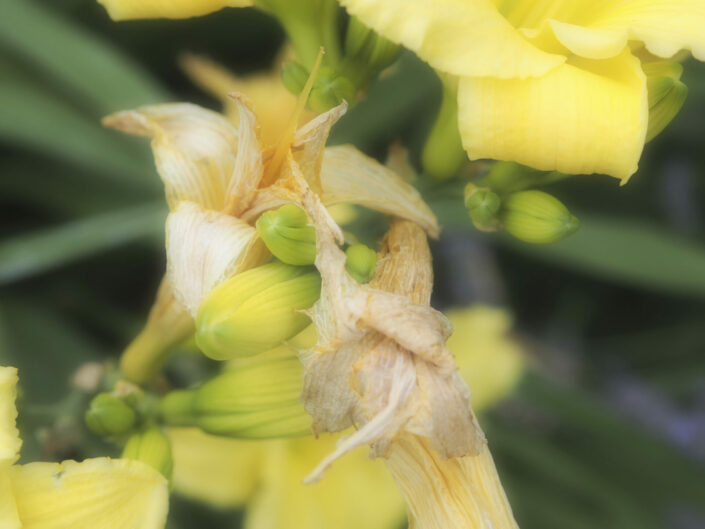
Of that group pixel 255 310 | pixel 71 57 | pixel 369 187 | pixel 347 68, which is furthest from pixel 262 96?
pixel 255 310

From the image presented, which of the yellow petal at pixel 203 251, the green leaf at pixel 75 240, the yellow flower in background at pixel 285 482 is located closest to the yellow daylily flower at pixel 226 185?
the yellow petal at pixel 203 251

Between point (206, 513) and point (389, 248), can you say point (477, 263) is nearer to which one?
point (206, 513)

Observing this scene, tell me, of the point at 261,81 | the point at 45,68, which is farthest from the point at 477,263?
the point at 45,68

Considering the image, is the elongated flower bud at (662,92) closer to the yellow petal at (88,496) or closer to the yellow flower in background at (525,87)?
the yellow flower in background at (525,87)

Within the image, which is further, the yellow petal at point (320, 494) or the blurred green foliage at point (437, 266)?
the blurred green foliage at point (437, 266)

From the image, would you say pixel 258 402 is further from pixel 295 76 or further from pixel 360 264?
pixel 295 76
